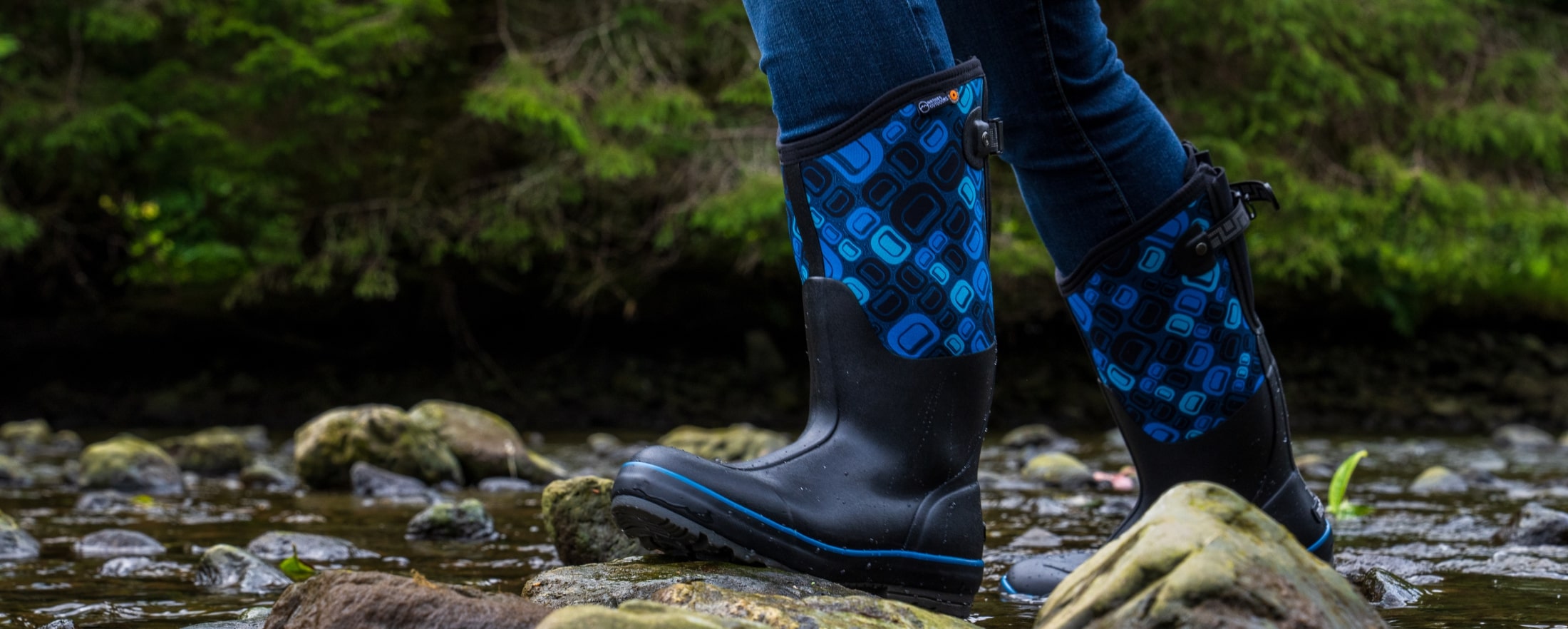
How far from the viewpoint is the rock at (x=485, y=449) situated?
3.71m

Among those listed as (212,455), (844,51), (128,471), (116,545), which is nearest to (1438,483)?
(844,51)

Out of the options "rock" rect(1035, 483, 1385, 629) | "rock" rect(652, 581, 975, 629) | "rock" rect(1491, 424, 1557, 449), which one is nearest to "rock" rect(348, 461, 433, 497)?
"rock" rect(652, 581, 975, 629)

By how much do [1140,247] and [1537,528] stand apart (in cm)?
92

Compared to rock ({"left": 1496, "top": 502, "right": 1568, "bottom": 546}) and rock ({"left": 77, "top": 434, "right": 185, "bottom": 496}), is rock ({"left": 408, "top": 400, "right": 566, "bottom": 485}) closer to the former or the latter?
rock ({"left": 77, "top": 434, "right": 185, "bottom": 496})

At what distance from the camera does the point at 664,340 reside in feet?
29.1

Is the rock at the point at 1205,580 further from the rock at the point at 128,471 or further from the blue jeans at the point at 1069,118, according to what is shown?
the rock at the point at 128,471

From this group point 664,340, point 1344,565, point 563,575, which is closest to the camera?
point 563,575

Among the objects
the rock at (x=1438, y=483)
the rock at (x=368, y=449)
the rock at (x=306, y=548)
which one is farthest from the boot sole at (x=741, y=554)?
the rock at (x=368, y=449)

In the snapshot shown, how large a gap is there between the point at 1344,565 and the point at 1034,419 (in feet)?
22.2

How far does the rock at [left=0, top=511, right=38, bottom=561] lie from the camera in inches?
77.4

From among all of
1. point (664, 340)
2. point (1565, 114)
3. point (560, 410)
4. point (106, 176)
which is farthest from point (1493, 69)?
point (106, 176)

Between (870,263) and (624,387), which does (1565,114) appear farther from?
(870,263)

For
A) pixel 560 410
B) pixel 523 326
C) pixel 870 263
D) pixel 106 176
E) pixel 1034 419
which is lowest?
pixel 1034 419

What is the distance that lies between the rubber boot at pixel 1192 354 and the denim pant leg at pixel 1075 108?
0.12ft
